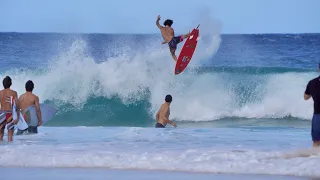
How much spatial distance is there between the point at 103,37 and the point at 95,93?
84.0 feet

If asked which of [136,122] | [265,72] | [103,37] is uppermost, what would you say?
[103,37]

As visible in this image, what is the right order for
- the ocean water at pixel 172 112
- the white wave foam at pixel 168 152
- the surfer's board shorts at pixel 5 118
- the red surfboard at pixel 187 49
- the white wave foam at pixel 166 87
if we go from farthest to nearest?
the white wave foam at pixel 166 87, the red surfboard at pixel 187 49, the surfer's board shorts at pixel 5 118, the ocean water at pixel 172 112, the white wave foam at pixel 168 152

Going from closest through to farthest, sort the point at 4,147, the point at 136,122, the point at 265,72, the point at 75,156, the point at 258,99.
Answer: the point at 75,156 → the point at 4,147 → the point at 136,122 → the point at 258,99 → the point at 265,72

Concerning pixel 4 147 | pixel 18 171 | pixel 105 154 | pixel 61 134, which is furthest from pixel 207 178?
pixel 61 134

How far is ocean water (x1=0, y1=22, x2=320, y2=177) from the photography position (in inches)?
258

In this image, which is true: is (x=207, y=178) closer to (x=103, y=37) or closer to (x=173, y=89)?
(x=173, y=89)

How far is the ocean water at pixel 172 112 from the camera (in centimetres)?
654

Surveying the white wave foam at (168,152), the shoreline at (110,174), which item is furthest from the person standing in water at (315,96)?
the shoreline at (110,174)

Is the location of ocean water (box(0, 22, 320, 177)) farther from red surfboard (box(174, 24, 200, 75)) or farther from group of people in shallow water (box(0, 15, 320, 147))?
red surfboard (box(174, 24, 200, 75))

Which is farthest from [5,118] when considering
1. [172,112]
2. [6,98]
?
[172,112]

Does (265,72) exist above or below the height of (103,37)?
below

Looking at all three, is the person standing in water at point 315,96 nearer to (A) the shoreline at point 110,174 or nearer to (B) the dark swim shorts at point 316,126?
(B) the dark swim shorts at point 316,126

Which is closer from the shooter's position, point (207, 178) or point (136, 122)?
point (207, 178)

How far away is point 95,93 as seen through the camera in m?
15.8
